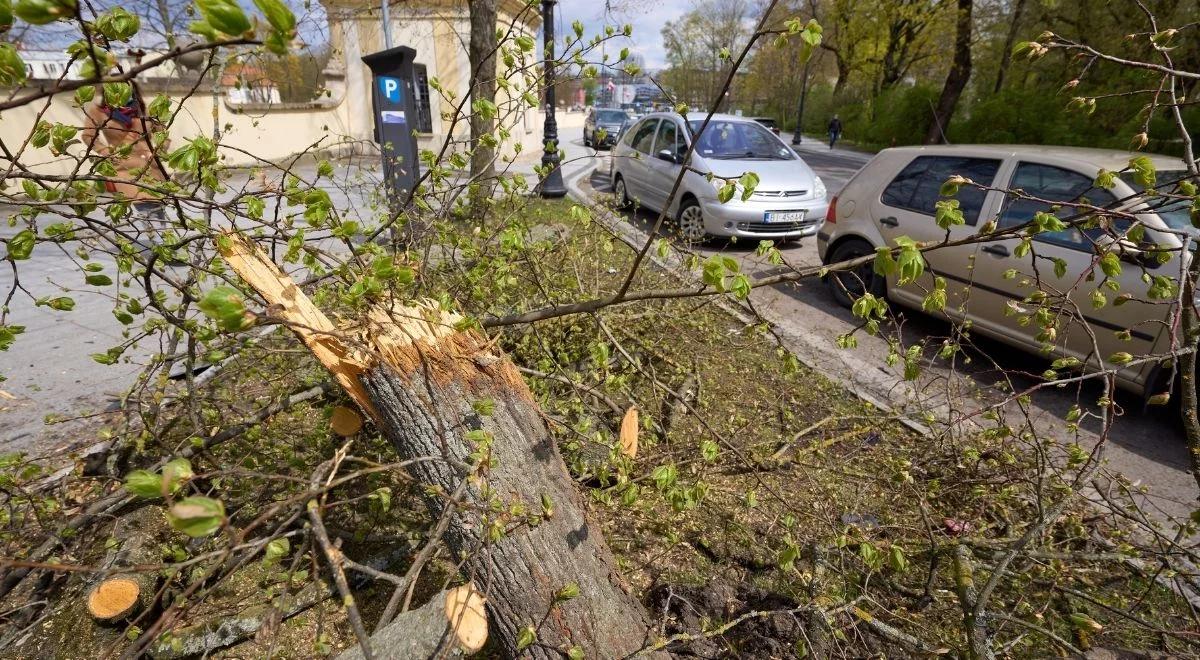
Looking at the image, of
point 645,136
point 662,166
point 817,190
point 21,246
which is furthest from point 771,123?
point 21,246

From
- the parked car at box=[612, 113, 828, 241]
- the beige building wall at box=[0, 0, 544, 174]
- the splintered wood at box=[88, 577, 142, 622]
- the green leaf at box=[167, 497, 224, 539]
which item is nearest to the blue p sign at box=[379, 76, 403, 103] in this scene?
the parked car at box=[612, 113, 828, 241]

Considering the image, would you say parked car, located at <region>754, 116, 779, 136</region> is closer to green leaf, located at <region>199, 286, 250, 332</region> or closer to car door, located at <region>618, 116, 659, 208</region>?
car door, located at <region>618, 116, 659, 208</region>

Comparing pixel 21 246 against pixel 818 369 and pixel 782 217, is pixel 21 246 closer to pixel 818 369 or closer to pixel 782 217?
pixel 818 369

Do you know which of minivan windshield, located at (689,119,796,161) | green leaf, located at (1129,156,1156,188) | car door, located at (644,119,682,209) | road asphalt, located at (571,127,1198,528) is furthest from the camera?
car door, located at (644,119,682,209)

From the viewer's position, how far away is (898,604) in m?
2.46

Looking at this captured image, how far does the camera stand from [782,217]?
735cm

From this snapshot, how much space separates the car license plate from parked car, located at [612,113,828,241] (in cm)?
1

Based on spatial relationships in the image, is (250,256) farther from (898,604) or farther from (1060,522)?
(1060,522)

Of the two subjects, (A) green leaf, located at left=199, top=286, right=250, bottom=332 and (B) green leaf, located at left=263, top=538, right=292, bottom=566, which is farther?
(B) green leaf, located at left=263, top=538, right=292, bottom=566

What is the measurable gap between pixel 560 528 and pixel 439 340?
768 mm

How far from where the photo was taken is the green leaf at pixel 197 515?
0.83 meters

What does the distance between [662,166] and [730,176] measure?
4.00ft

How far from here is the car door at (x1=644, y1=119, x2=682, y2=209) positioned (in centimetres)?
814

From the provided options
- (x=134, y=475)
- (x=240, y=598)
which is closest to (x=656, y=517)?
(x=240, y=598)
